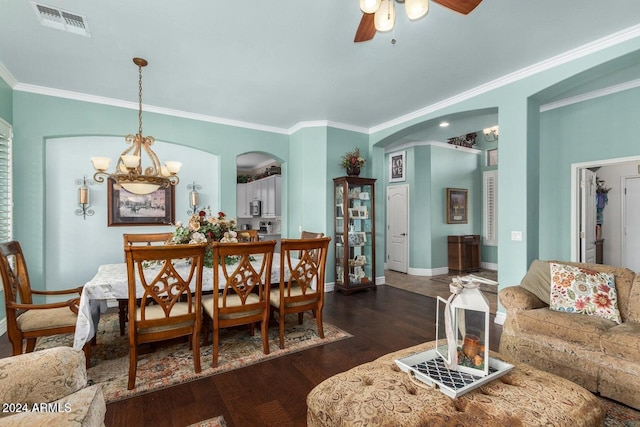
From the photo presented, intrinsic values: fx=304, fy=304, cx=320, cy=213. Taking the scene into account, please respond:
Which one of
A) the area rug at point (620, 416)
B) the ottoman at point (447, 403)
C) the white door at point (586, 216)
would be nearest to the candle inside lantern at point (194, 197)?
the ottoman at point (447, 403)

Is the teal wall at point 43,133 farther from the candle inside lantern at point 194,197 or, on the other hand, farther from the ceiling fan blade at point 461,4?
the ceiling fan blade at point 461,4

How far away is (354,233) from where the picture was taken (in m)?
5.23

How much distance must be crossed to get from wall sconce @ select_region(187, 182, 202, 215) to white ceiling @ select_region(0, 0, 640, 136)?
1.32 m

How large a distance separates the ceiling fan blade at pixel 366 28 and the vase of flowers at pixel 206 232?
214 cm

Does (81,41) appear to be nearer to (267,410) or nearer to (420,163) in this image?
(267,410)

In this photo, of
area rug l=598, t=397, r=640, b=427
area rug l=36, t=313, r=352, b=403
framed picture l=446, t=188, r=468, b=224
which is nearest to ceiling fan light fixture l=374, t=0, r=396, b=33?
area rug l=598, t=397, r=640, b=427

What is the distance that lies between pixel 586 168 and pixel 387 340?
12.0 feet

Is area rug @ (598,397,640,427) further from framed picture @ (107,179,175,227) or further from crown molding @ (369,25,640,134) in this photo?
framed picture @ (107,179,175,227)

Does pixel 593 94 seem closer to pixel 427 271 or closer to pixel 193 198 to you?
pixel 427 271

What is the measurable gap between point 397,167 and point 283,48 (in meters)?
4.62

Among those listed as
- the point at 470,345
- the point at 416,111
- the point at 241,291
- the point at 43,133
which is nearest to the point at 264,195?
the point at 416,111

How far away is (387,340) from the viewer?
10.2 feet

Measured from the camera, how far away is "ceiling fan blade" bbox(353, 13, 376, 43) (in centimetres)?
192

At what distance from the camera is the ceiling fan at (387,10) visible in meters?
1.60
